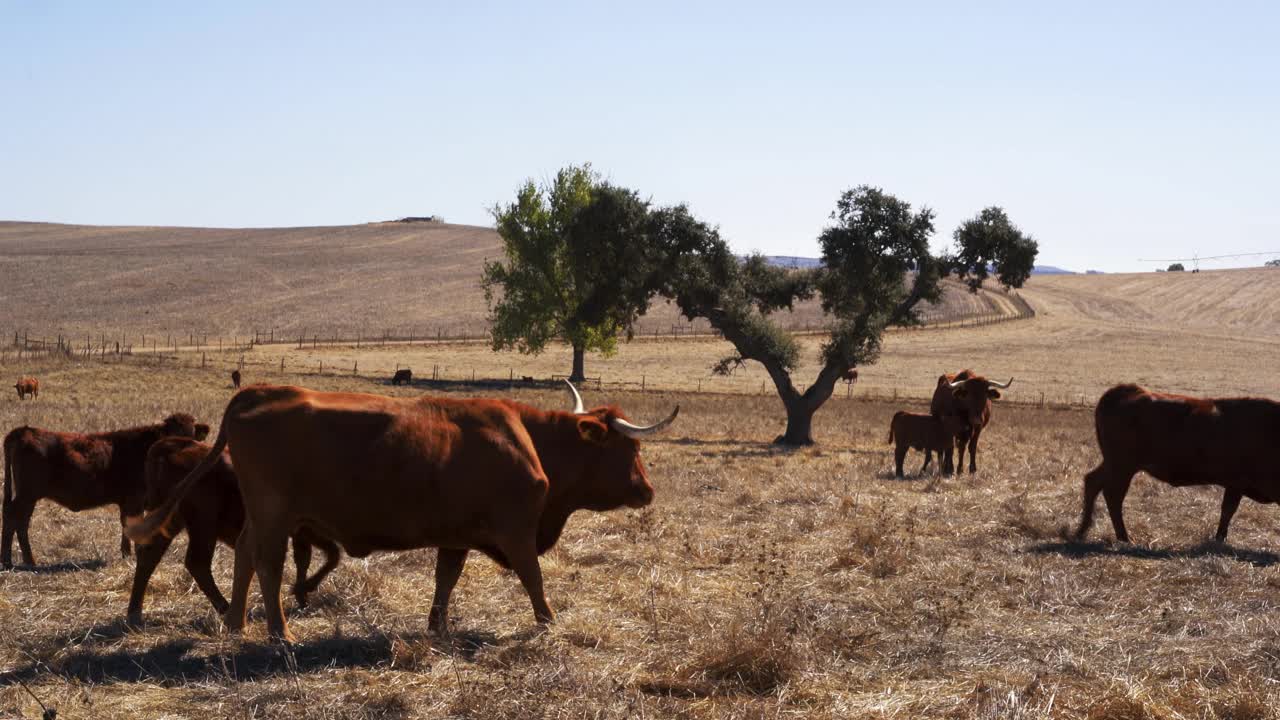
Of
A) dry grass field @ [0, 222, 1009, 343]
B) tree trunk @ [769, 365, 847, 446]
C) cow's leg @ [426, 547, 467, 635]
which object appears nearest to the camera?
cow's leg @ [426, 547, 467, 635]

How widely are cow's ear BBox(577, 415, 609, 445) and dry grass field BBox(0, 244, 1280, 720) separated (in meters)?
1.19

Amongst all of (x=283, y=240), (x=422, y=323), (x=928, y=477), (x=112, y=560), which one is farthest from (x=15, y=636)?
(x=283, y=240)

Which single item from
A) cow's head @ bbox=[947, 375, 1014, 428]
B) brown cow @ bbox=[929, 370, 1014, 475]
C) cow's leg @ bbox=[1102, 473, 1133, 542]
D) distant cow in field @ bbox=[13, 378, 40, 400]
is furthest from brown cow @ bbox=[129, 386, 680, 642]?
distant cow in field @ bbox=[13, 378, 40, 400]

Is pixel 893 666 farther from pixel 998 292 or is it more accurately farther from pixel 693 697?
pixel 998 292

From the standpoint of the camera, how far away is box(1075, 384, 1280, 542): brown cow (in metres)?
11.9

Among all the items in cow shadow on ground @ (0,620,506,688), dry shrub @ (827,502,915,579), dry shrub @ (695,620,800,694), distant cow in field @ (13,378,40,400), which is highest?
dry shrub @ (695,620,800,694)

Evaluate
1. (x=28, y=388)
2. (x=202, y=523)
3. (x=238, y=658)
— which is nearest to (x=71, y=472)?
(x=202, y=523)

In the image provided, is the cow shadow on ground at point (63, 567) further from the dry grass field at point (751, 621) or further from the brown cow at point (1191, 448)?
the brown cow at point (1191, 448)

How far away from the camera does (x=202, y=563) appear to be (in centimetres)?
831

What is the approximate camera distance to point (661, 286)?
30.9 metres

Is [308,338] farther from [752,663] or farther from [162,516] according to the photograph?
[752,663]

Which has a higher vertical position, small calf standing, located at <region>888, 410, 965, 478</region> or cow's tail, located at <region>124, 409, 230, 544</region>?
cow's tail, located at <region>124, 409, 230, 544</region>

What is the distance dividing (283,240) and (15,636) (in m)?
110

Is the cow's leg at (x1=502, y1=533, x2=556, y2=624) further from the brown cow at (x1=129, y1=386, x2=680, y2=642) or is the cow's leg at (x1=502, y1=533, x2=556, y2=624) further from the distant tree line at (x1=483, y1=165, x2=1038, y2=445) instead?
the distant tree line at (x1=483, y1=165, x2=1038, y2=445)
